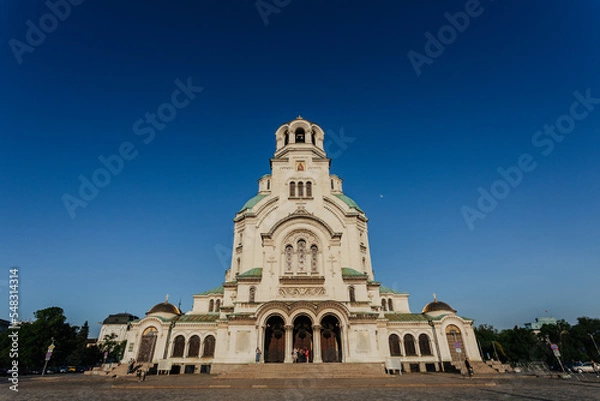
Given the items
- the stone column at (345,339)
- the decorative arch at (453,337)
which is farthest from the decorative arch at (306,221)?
the decorative arch at (453,337)

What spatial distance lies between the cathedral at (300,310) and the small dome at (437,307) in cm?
15

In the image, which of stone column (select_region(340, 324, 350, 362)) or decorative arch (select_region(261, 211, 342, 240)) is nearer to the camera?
stone column (select_region(340, 324, 350, 362))

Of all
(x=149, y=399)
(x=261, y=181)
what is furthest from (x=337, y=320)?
(x=261, y=181)

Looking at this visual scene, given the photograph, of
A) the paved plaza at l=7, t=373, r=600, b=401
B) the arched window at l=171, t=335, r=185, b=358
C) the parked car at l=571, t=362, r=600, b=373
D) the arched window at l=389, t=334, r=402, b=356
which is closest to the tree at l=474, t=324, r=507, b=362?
the parked car at l=571, t=362, r=600, b=373

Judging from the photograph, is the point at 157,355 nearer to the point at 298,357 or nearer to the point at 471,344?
the point at 298,357

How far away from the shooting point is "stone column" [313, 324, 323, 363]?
2180 centimetres

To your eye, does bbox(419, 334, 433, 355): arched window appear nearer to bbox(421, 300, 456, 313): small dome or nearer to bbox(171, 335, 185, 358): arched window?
bbox(421, 300, 456, 313): small dome

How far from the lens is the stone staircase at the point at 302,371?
61.8 feet

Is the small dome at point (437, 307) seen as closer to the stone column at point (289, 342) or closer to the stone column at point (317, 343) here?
the stone column at point (317, 343)

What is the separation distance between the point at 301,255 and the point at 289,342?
23.1ft

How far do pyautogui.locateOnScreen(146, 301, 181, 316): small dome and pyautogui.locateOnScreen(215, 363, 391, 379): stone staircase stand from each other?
12.6 m

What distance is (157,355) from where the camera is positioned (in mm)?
26047

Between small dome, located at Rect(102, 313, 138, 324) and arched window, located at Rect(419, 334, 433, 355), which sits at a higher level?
small dome, located at Rect(102, 313, 138, 324)

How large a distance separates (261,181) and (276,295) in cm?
1843
